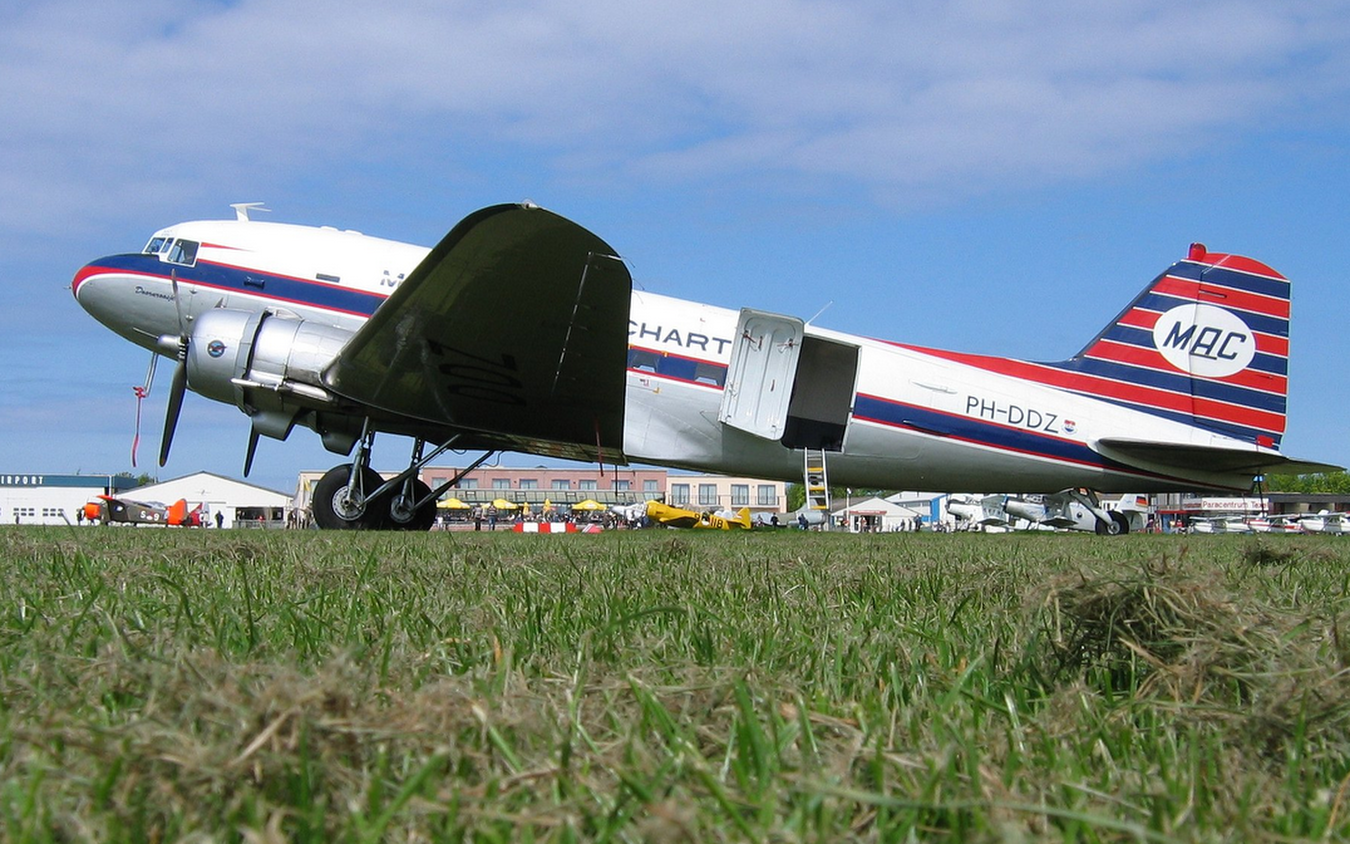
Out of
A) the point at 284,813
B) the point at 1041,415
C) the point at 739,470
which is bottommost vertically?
the point at 284,813

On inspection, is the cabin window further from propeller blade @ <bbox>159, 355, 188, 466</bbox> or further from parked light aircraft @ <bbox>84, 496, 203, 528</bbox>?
parked light aircraft @ <bbox>84, 496, 203, 528</bbox>

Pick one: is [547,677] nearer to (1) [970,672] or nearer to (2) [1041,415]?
(1) [970,672]

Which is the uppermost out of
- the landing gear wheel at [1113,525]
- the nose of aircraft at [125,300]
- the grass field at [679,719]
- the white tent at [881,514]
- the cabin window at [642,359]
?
the white tent at [881,514]

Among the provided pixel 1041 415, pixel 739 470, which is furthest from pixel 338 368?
pixel 1041 415

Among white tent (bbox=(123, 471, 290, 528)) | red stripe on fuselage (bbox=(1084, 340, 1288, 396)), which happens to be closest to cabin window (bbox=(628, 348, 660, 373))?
red stripe on fuselage (bbox=(1084, 340, 1288, 396))

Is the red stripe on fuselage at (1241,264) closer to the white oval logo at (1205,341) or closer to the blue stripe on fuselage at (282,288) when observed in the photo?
the white oval logo at (1205,341)

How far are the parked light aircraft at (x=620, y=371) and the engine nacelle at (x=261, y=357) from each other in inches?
1.0

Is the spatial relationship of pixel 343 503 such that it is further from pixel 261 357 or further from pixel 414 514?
pixel 261 357

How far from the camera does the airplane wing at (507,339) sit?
999 centimetres

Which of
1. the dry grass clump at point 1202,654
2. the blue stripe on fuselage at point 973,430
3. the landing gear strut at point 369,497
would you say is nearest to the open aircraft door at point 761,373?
the blue stripe on fuselage at point 973,430

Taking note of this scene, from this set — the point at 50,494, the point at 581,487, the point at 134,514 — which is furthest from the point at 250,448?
the point at 581,487

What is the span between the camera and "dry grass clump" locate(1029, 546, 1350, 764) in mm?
1380

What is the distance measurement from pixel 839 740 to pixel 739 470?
461 inches

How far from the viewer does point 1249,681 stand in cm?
160
